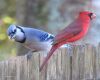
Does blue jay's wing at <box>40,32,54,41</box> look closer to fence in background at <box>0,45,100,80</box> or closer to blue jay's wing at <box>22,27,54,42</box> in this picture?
blue jay's wing at <box>22,27,54,42</box>

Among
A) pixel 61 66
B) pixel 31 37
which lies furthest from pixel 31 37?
pixel 61 66

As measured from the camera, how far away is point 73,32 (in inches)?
162

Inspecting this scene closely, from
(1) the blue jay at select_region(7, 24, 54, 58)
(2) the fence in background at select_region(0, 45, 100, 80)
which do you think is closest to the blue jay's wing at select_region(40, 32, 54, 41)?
(1) the blue jay at select_region(7, 24, 54, 58)

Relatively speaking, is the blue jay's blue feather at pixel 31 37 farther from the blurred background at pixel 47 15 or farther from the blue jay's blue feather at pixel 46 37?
the blurred background at pixel 47 15

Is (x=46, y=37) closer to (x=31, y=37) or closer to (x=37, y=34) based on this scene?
(x=37, y=34)

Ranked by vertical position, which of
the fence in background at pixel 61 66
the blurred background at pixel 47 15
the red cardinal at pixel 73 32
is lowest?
the fence in background at pixel 61 66

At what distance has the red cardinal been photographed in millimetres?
3908

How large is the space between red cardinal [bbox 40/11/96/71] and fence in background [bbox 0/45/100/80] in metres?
0.07

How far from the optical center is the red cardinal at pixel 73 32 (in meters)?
3.91

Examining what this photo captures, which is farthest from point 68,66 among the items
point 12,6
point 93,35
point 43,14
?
point 12,6

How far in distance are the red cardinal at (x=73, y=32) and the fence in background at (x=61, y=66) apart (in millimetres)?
71

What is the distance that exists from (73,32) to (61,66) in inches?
18.4

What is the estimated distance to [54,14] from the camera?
848 cm

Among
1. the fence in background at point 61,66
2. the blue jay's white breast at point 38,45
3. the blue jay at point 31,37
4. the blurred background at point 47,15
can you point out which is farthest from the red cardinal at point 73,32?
the blurred background at point 47,15
